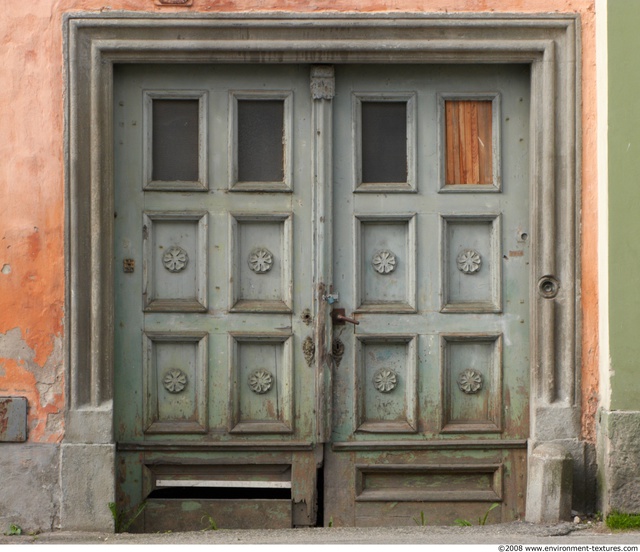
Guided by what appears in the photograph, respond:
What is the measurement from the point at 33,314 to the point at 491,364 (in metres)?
2.51

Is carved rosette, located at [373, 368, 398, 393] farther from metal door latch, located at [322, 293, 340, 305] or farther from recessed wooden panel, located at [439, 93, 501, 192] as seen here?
recessed wooden panel, located at [439, 93, 501, 192]

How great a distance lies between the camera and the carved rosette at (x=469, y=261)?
5.86 metres

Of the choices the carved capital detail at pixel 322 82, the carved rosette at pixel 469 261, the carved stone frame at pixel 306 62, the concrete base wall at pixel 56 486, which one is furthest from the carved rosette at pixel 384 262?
the concrete base wall at pixel 56 486

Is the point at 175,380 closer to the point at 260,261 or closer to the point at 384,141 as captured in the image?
the point at 260,261

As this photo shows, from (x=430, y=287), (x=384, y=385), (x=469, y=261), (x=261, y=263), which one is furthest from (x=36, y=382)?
(x=469, y=261)

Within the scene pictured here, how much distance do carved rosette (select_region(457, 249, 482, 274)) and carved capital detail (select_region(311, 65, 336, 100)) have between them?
115 cm

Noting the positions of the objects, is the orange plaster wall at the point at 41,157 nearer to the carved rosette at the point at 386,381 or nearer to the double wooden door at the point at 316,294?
the double wooden door at the point at 316,294

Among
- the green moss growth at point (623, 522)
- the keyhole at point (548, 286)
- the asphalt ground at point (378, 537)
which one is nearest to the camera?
the asphalt ground at point (378, 537)

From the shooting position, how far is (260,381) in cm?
584

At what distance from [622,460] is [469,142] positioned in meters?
1.90

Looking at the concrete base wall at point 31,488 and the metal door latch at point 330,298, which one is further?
the metal door latch at point 330,298

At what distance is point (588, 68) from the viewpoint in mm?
5652

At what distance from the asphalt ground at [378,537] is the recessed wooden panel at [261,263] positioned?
1240 mm

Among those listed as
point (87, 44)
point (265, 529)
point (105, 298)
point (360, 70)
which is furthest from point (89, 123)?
point (265, 529)
